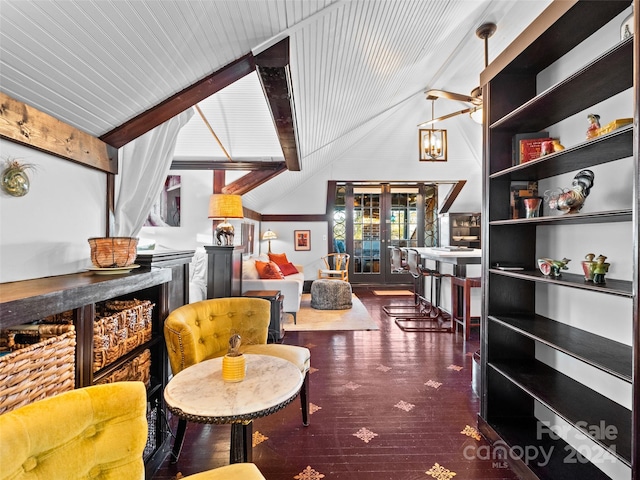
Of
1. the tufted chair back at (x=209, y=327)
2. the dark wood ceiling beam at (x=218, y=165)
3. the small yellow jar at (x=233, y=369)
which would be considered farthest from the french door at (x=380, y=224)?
the small yellow jar at (x=233, y=369)

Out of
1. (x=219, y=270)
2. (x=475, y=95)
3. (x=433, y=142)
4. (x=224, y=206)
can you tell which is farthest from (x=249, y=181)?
(x=475, y=95)

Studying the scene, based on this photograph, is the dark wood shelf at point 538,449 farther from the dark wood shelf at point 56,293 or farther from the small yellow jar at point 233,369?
the dark wood shelf at point 56,293

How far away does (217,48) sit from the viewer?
1.61 metres

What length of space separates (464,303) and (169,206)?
4.11m

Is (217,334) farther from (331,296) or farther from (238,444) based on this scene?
(331,296)

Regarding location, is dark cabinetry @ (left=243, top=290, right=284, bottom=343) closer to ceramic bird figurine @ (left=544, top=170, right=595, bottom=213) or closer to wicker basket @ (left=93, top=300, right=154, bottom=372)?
wicker basket @ (left=93, top=300, right=154, bottom=372)

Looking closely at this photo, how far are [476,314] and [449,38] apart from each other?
3.29 m

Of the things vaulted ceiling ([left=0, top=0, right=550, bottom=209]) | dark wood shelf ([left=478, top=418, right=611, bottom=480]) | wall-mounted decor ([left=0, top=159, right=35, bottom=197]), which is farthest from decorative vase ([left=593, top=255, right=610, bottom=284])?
wall-mounted decor ([left=0, top=159, right=35, bottom=197])

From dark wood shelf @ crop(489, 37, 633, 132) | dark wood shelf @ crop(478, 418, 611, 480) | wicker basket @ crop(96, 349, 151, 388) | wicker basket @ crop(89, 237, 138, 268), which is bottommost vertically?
dark wood shelf @ crop(478, 418, 611, 480)

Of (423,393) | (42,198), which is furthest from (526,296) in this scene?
(42,198)

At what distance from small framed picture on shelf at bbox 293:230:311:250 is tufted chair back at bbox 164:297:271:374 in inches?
208

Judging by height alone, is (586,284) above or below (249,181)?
below

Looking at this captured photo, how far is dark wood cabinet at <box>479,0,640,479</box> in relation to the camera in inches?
50.6

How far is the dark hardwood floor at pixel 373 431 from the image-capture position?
176 cm
